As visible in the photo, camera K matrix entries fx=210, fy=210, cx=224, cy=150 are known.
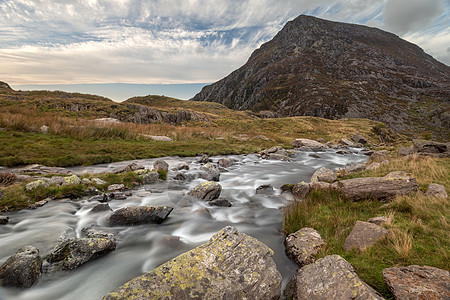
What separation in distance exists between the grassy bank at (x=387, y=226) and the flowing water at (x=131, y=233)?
121cm

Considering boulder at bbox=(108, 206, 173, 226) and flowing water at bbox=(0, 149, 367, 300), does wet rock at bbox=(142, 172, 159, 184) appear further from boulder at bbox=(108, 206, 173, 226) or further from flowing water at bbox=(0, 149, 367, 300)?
boulder at bbox=(108, 206, 173, 226)

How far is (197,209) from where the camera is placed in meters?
8.95

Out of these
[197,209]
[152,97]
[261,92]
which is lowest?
[197,209]

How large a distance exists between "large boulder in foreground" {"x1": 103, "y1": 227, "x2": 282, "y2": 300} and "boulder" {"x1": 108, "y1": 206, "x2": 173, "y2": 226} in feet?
13.0

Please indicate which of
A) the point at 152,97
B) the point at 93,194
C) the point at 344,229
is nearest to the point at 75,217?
the point at 93,194

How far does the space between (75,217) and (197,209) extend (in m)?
4.49

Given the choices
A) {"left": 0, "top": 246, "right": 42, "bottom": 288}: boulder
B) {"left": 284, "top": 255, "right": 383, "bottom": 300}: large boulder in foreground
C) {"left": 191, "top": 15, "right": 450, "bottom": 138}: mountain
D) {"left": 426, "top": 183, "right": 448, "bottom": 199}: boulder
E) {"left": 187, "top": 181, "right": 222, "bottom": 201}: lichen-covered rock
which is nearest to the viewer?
{"left": 284, "top": 255, "right": 383, "bottom": 300}: large boulder in foreground

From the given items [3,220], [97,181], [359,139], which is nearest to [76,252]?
[3,220]

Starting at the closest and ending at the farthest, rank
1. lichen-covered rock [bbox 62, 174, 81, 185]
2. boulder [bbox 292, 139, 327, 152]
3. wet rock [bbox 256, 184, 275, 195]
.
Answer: lichen-covered rock [bbox 62, 174, 81, 185]
wet rock [bbox 256, 184, 275, 195]
boulder [bbox 292, 139, 327, 152]

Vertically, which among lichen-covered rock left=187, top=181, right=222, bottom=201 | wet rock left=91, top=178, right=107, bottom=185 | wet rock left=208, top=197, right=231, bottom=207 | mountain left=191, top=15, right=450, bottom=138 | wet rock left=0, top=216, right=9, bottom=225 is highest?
mountain left=191, top=15, right=450, bottom=138

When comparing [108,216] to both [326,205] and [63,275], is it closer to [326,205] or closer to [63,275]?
[63,275]

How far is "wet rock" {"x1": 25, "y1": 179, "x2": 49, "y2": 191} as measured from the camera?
8641 millimetres

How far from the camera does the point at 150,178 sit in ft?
39.7

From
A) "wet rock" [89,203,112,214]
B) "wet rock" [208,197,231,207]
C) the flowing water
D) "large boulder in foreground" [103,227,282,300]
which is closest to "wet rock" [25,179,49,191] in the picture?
the flowing water
